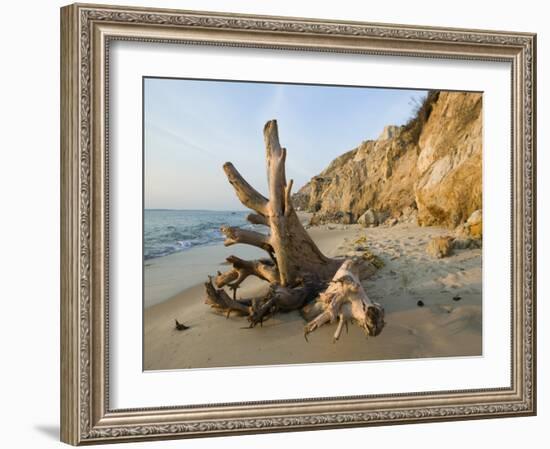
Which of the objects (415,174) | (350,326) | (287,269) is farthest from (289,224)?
(415,174)

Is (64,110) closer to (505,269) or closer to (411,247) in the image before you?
(411,247)

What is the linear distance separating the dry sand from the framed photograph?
12 mm

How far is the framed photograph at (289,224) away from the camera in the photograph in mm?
4254

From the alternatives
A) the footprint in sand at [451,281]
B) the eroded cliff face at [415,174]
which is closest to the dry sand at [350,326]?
the footprint in sand at [451,281]

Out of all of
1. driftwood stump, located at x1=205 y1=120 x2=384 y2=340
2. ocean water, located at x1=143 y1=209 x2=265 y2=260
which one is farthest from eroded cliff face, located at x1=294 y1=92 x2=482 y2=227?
ocean water, located at x1=143 y1=209 x2=265 y2=260

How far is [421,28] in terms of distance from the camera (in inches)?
188

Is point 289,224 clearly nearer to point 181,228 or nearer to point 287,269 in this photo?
point 287,269

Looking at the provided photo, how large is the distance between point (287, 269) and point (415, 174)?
0.97m

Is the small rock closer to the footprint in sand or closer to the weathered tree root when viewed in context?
the footprint in sand

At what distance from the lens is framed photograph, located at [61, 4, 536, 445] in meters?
4.25

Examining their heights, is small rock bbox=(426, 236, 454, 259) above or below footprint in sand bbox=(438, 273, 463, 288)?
above

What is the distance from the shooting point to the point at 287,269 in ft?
15.8

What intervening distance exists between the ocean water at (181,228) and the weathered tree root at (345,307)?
58cm

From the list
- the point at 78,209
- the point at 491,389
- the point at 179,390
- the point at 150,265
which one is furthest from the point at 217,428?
the point at 491,389
